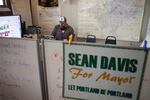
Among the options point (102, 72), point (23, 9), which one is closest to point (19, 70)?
point (102, 72)

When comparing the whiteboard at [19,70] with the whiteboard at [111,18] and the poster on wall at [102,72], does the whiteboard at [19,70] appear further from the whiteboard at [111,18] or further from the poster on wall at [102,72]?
the whiteboard at [111,18]

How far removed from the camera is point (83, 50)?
1.65 m

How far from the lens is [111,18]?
4.15 m

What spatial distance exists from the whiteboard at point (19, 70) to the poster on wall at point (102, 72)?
13.1 inches

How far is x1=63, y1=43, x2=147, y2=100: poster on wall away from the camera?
1.59 m

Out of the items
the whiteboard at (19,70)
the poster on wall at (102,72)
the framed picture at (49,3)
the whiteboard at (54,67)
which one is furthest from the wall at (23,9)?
the poster on wall at (102,72)

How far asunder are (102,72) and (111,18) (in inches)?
106

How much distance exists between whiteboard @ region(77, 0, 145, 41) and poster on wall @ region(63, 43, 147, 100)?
2.62 metres

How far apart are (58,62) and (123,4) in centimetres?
279

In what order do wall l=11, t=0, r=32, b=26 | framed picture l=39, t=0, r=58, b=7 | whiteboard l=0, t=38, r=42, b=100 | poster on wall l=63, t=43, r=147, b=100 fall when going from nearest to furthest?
poster on wall l=63, t=43, r=147, b=100 → whiteboard l=0, t=38, r=42, b=100 → wall l=11, t=0, r=32, b=26 → framed picture l=39, t=0, r=58, b=7

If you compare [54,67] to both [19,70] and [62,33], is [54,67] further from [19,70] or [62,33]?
[62,33]

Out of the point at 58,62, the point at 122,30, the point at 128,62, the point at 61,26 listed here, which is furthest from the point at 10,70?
the point at 122,30

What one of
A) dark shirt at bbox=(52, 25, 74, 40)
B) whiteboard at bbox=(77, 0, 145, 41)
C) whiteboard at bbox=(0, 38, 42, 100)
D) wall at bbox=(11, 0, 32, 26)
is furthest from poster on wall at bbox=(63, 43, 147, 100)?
wall at bbox=(11, 0, 32, 26)

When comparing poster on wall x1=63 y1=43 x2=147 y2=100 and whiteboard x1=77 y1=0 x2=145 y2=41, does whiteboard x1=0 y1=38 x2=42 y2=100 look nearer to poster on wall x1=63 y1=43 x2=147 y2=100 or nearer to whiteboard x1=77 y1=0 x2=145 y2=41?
poster on wall x1=63 y1=43 x2=147 y2=100
